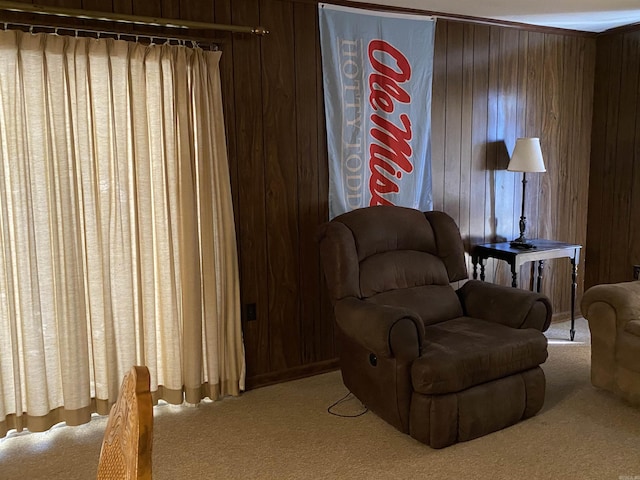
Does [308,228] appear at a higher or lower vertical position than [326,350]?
higher

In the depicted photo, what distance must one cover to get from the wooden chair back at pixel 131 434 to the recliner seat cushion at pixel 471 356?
1683 mm

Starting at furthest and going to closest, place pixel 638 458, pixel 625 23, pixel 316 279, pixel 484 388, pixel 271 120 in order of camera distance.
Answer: pixel 625 23 → pixel 316 279 → pixel 271 120 → pixel 484 388 → pixel 638 458

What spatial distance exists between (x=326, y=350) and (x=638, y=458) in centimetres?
186

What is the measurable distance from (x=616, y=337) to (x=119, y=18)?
10.3ft

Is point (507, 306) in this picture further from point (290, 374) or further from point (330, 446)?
point (290, 374)

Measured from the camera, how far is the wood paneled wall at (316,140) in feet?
10.7

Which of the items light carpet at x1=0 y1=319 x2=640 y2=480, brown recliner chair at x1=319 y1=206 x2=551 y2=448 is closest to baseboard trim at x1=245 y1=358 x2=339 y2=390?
light carpet at x1=0 y1=319 x2=640 y2=480

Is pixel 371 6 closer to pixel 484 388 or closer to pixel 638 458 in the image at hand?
pixel 484 388

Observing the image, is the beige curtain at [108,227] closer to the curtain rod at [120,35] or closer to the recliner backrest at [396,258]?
the curtain rod at [120,35]

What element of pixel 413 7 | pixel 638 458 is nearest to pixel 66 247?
pixel 413 7

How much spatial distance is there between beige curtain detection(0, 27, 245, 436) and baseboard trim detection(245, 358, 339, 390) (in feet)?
0.83

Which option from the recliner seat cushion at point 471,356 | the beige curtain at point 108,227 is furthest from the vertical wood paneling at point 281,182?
the recliner seat cushion at point 471,356

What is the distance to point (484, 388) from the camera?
8.87 ft

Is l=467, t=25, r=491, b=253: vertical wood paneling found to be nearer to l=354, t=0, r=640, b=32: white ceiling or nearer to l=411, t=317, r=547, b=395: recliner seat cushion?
l=354, t=0, r=640, b=32: white ceiling
